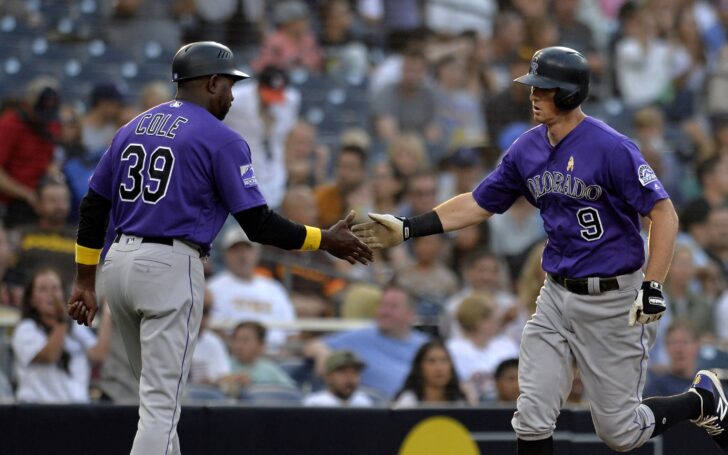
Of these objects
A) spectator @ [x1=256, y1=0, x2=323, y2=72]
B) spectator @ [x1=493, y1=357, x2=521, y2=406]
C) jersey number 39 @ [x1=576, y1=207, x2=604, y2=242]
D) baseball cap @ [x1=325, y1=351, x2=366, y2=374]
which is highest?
spectator @ [x1=256, y1=0, x2=323, y2=72]

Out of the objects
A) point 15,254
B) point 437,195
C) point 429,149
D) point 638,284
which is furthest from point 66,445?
point 429,149

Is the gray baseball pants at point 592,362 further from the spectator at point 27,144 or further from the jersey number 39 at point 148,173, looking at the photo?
the spectator at point 27,144

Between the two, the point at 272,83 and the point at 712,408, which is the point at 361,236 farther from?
the point at 272,83

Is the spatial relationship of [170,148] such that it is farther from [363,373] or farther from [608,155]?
[363,373]

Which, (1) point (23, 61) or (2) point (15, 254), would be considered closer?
(2) point (15, 254)

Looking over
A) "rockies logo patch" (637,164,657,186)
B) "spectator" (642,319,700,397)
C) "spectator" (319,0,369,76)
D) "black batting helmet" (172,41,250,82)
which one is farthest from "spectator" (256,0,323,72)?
"rockies logo patch" (637,164,657,186)

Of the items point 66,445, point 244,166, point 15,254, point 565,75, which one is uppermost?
point 565,75

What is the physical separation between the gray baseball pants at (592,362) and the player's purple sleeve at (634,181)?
0.34 meters

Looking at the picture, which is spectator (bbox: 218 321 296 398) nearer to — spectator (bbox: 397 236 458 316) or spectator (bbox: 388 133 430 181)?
spectator (bbox: 397 236 458 316)

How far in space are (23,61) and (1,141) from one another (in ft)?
4.81

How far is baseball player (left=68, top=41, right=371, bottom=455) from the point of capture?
5.13m

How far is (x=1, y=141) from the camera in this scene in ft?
30.1

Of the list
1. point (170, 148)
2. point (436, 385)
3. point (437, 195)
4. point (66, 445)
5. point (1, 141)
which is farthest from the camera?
point (437, 195)

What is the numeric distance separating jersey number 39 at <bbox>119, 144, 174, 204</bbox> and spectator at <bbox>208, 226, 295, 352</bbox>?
3.41 m
